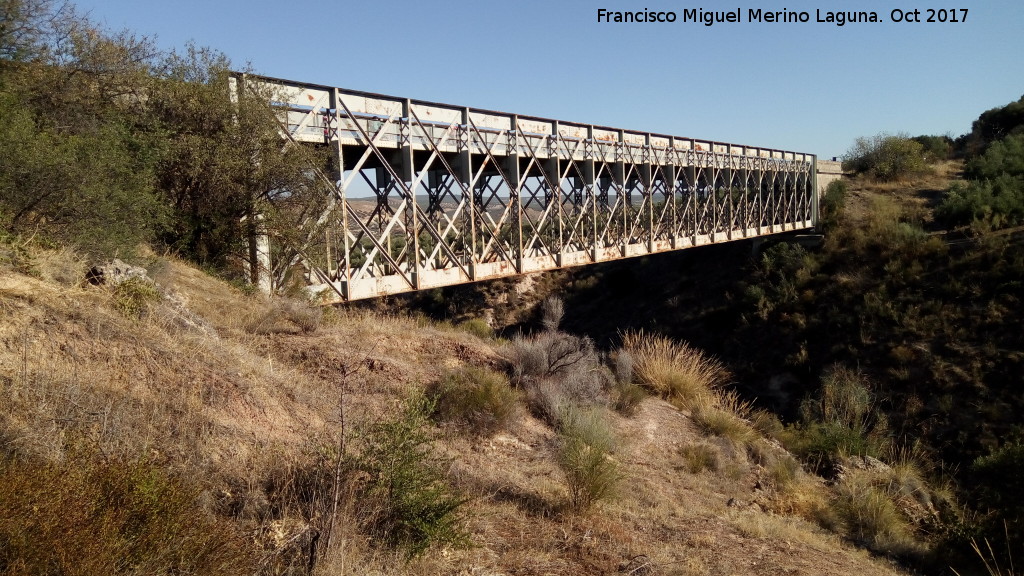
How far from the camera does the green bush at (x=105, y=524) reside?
3.05 metres

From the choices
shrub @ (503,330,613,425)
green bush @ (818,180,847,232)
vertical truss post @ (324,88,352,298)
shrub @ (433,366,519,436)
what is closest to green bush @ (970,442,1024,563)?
shrub @ (503,330,613,425)

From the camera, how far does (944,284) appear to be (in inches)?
1041

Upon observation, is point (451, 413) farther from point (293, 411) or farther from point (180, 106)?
point (180, 106)

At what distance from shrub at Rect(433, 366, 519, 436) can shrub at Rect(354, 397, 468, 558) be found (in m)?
3.27

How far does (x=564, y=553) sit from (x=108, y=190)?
7312mm

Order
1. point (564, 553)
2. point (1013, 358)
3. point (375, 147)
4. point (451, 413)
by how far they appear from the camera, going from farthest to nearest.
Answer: point (1013, 358), point (375, 147), point (451, 413), point (564, 553)

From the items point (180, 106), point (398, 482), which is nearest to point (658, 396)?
point (398, 482)

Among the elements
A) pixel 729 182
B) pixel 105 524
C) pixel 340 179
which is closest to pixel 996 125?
pixel 729 182

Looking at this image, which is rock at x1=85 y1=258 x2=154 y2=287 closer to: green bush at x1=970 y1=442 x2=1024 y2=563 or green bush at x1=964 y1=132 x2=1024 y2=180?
green bush at x1=970 y1=442 x2=1024 y2=563

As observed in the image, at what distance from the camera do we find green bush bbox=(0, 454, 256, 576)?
3049 millimetres

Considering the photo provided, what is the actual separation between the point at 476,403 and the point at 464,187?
5.90 m

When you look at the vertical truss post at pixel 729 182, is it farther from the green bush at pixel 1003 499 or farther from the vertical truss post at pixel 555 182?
the green bush at pixel 1003 499

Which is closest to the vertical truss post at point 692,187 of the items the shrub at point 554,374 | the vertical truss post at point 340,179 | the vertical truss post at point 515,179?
the vertical truss post at point 515,179

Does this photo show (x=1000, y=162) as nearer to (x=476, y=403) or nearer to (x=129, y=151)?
(x=476, y=403)
